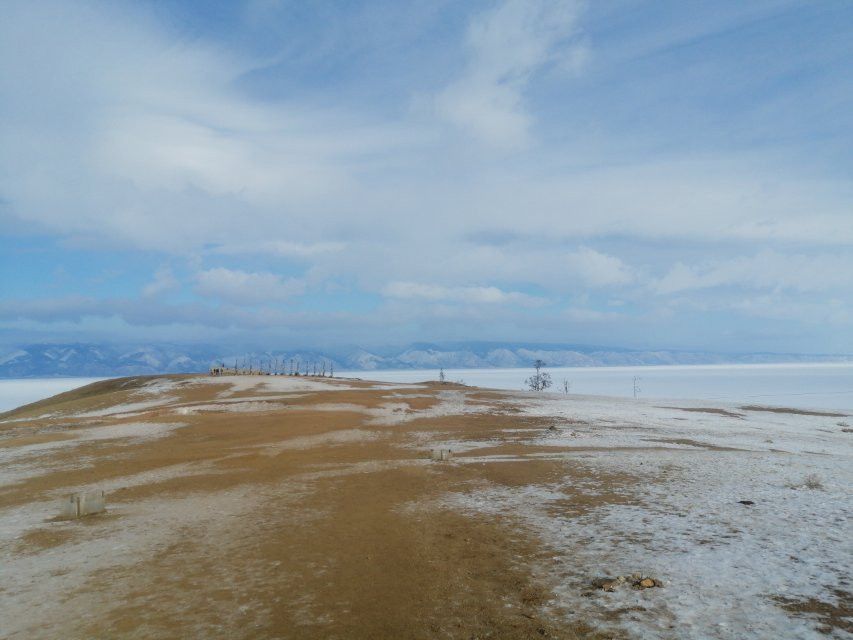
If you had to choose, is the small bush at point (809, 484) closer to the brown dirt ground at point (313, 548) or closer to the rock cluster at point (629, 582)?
the brown dirt ground at point (313, 548)

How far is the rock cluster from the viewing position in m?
9.70

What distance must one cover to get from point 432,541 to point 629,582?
478cm

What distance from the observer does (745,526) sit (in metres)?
13.5

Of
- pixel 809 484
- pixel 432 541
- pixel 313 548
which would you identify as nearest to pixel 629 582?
pixel 432 541

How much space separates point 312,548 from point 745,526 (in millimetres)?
10481

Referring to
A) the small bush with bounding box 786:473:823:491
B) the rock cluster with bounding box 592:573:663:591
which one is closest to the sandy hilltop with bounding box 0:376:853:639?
the rock cluster with bounding box 592:573:663:591

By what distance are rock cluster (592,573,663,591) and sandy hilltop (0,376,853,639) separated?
0.12 feet

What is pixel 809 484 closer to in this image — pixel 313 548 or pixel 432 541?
pixel 432 541

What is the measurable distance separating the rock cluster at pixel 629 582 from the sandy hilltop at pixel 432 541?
0.12 feet

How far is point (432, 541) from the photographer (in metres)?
13.1

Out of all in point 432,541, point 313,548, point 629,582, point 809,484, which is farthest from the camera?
point 809,484

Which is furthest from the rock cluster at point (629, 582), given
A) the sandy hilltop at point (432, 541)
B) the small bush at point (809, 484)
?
the small bush at point (809, 484)

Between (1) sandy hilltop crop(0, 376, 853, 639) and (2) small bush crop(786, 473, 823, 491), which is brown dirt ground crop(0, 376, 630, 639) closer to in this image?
(1) sandy hilltop crop(0, 376, 853, 639)

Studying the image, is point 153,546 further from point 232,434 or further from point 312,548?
point 232,434
